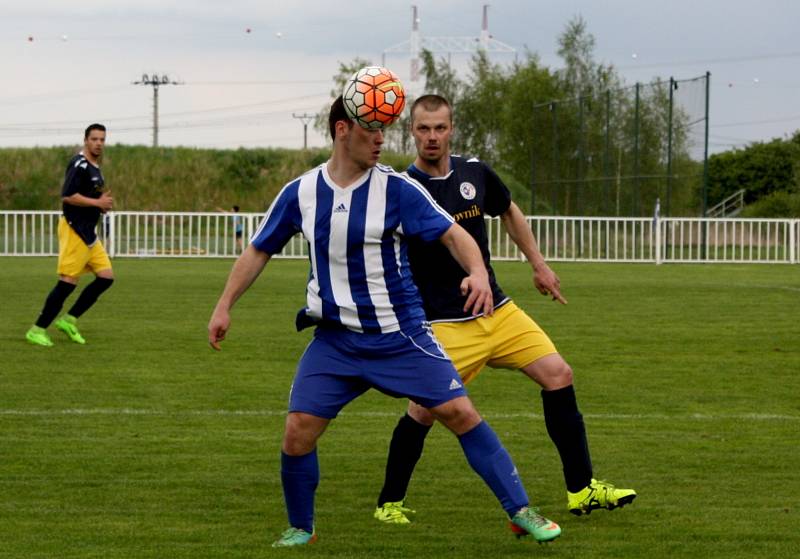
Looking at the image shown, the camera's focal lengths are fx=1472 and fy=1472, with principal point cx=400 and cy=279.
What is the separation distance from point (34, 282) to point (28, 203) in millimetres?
42356

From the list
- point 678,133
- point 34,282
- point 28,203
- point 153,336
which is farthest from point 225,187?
point 153,336

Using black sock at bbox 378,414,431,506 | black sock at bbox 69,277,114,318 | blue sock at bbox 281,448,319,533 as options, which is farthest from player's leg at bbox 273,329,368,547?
black sock at bbox 69,277,114,318

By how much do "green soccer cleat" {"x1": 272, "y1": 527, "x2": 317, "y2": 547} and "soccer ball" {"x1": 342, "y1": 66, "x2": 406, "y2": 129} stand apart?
70.0 inches

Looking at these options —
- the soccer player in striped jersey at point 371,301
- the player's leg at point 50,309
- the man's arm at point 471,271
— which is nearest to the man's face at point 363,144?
the soccer player in striped jersey at point 371,301

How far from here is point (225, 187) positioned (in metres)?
70.8

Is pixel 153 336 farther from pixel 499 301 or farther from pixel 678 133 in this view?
pixel 678 133

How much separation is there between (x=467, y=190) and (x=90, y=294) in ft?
29.5

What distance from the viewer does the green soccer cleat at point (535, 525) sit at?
19.9ft

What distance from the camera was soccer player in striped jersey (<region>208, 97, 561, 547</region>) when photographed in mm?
6070

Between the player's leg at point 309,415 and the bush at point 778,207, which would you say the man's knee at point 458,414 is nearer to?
the player's leg at point 309,415

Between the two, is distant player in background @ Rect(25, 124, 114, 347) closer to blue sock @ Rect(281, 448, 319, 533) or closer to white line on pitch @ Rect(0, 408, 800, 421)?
white line on pitch @ Rect(0, 408, 800, 421)

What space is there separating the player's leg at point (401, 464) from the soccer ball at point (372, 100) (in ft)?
5.33

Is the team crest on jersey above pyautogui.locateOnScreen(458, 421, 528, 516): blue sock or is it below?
above

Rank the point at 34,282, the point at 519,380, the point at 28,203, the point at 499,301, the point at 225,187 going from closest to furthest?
1. the point at 499,301
2. the point at 519,380
3. the point at 34,282
4. the point at 28,203
5. the point at 225,187
